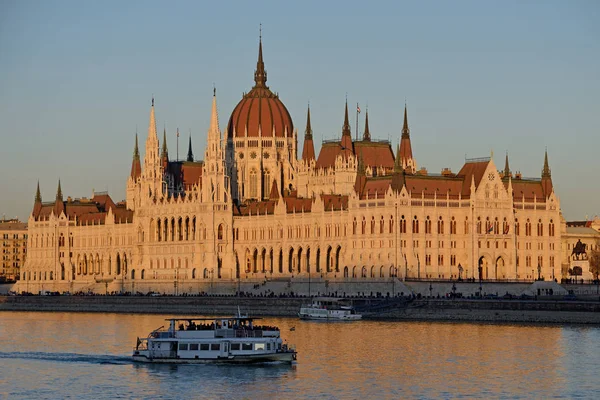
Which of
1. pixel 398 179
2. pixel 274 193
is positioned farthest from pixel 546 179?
pixel 274 193

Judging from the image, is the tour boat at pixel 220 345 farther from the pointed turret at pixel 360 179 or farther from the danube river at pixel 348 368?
the pointed turret at pixel 360 179

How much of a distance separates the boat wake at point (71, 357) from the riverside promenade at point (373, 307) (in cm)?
3959

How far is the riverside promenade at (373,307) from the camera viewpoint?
426 ft

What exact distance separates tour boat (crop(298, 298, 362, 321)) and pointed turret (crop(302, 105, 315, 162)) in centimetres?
4857

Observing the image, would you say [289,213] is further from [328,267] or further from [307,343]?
[307,343]

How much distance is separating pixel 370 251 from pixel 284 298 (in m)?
12.9

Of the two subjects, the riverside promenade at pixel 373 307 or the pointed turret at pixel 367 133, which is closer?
the riverside promenade at pixel 373 307

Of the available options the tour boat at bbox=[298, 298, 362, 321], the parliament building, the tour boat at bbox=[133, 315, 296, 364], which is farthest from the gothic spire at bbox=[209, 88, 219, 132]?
the tour boat at bbox=[133, 315, 296, 364]

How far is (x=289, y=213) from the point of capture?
181 m

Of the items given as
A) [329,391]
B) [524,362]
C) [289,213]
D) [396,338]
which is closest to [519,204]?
[289,213]

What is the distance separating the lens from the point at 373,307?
144750 millimetres

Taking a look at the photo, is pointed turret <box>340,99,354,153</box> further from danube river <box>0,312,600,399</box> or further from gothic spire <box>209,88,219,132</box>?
danube river <box>0,312,600,399</box>

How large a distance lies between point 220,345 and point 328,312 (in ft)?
→ 142

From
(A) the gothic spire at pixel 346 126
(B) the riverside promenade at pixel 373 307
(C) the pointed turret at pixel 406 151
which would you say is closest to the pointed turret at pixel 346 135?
(A) the gothic spire at pixel 346 126
